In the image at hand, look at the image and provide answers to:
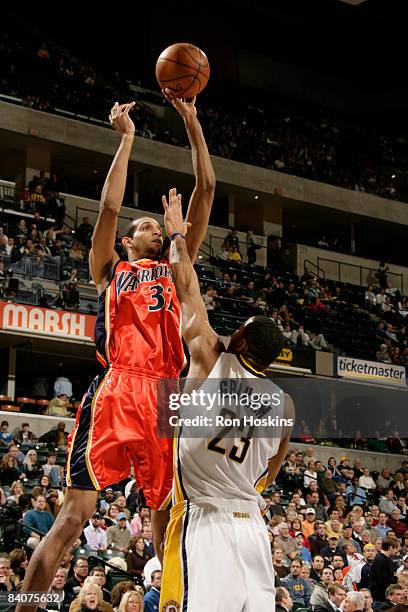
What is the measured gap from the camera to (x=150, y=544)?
1050 cm

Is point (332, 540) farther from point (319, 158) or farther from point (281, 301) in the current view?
point (319, 158)

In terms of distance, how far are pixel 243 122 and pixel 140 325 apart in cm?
2287

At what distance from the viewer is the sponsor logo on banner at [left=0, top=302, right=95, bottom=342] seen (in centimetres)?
1708

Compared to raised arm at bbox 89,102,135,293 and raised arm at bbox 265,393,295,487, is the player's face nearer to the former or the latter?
raised arm at bbox 89,102,135,293

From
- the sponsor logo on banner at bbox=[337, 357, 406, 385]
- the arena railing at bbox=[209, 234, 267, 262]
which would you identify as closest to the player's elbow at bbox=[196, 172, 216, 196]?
the sponsor logo on banner at bbox=[337, 357, 406, 385]

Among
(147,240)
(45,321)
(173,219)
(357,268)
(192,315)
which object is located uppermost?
(357,268)

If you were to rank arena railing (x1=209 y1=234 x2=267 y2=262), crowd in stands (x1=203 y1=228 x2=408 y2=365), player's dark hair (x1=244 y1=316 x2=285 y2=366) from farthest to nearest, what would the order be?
arena railing (x1=209 y1=234 x2=267 y2=262) → crowd in stands (x1=203 y1=228 x2=408 y2=365) → player's dark hair (x1=244 y1=316 x2=285 y2=366)

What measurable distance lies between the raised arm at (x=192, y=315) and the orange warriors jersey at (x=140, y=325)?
2.47 ft

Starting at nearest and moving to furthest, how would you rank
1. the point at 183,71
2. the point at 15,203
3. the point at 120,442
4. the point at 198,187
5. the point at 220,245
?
1. the point at 120,442
2. the point at 198,187
3. the point at 183,71
4. the point at 15,203
5. the point at 220,245

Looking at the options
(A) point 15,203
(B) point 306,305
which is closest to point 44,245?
(A) point 15,203

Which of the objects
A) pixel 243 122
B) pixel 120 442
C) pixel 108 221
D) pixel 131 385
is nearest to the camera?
pixel 120 442

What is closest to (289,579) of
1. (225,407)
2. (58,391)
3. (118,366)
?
(118,366)

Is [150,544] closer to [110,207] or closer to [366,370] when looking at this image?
[110,207]

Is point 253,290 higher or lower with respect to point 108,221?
higher
